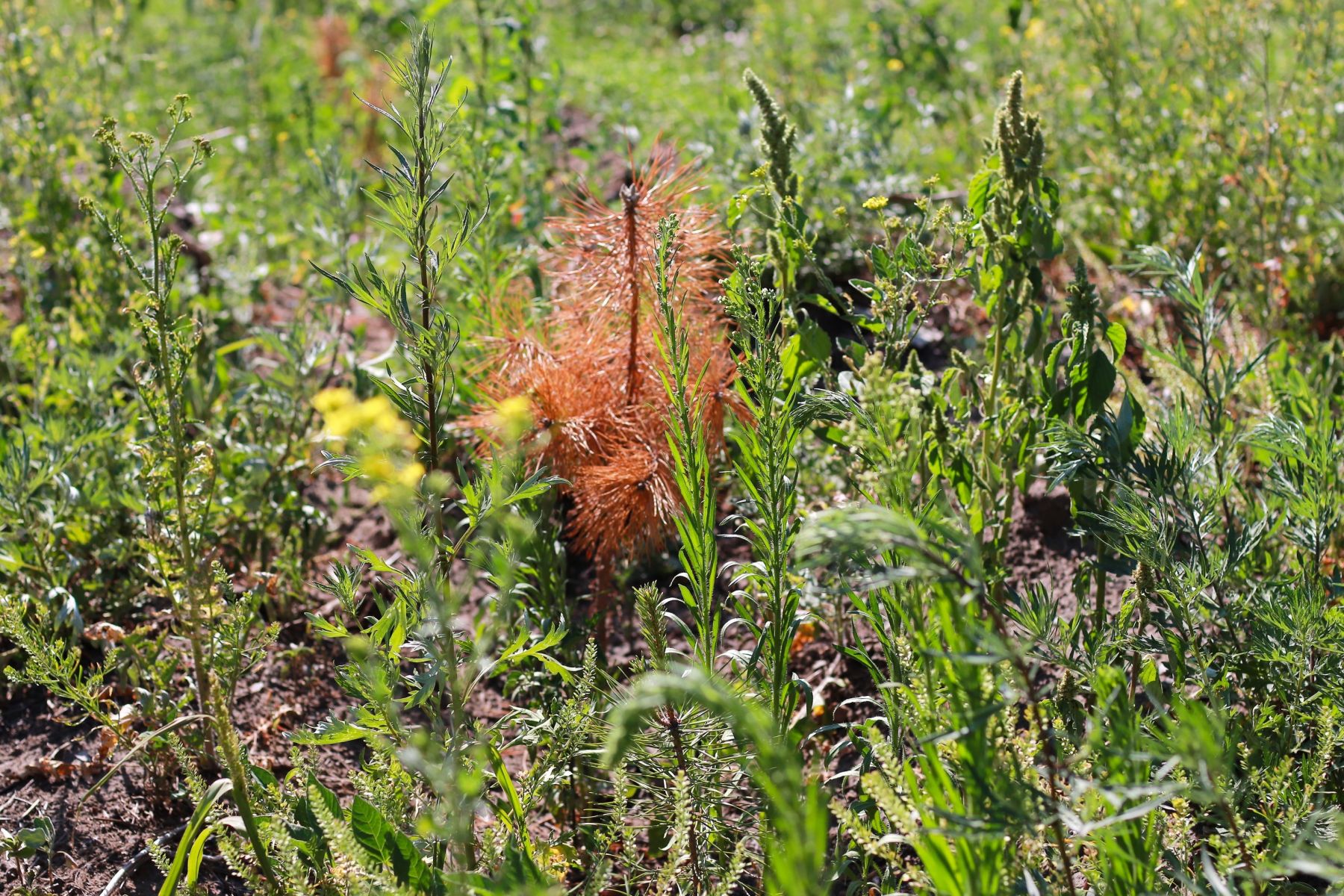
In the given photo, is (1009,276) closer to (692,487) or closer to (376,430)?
(692,487)

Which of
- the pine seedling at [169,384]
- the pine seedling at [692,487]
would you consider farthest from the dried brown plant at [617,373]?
the pine seedling at [169,384]

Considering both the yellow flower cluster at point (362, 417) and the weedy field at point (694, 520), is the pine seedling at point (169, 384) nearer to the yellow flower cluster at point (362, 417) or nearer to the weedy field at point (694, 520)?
the weedy field at point (694, 520)

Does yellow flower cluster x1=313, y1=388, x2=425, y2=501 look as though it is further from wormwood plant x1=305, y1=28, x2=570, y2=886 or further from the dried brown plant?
the dried brown plant

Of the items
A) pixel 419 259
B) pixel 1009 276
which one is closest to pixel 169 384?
pixel 419 259

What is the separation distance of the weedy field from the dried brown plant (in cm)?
1

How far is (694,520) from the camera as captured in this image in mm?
1820

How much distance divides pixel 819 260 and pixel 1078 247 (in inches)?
35.9

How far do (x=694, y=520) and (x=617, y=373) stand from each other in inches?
23.6

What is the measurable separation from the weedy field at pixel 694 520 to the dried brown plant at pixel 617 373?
11mm

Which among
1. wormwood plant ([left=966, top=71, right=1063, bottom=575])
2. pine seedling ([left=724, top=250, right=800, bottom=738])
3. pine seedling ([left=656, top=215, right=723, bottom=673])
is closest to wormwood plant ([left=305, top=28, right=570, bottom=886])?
pine seedling ([left=656, top=215, right=723, bottom=673])

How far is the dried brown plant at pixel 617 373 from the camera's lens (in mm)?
2211

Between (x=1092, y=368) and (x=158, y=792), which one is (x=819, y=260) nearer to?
(x=1092, y=368)

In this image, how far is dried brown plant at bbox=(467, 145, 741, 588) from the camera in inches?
87.0

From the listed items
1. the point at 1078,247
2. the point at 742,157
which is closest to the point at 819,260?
the point at 742,157
